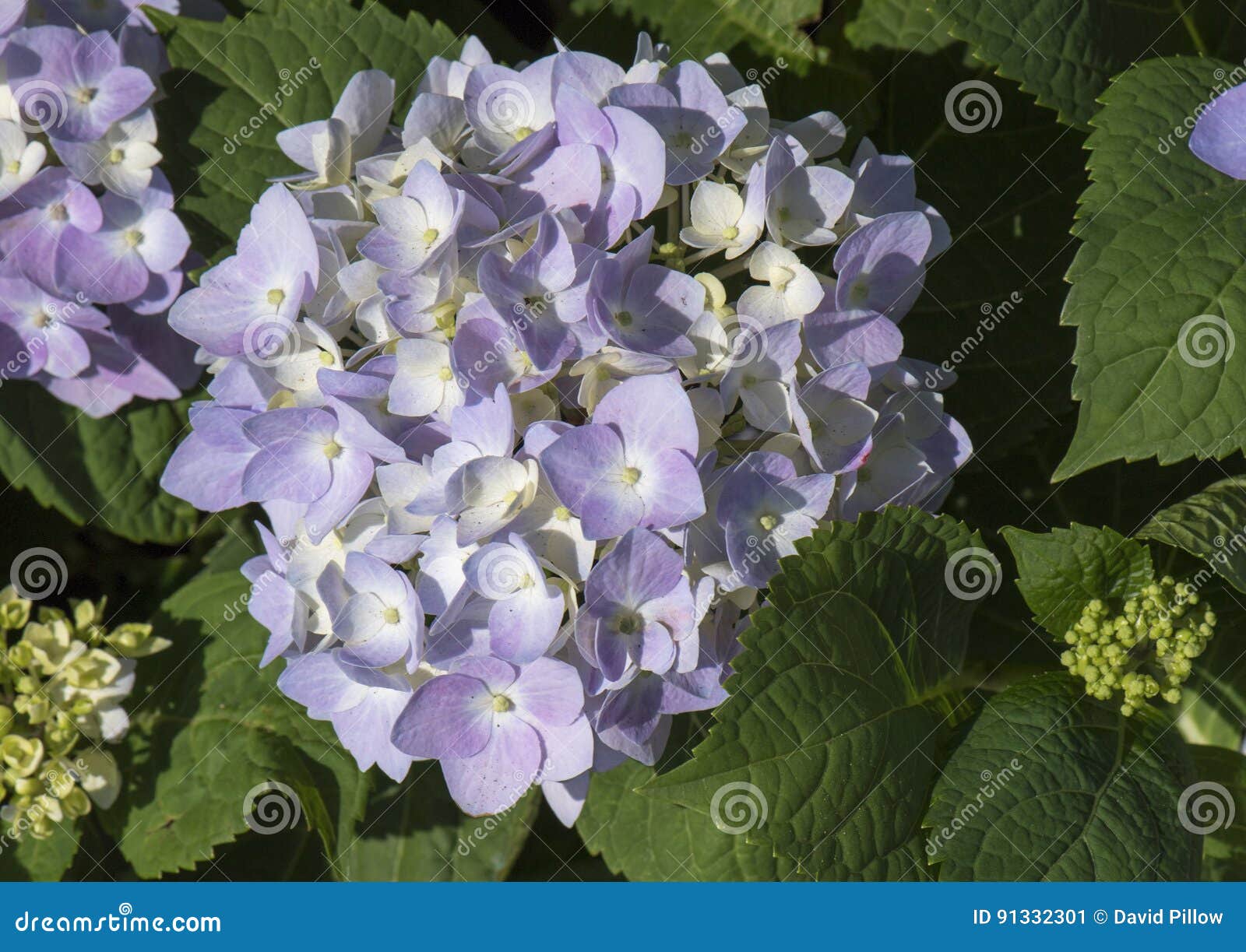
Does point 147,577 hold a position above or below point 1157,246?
below

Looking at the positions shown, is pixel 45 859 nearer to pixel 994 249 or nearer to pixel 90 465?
pixel 90 465

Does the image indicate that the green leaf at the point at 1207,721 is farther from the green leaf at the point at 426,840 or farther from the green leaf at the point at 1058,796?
the green leaf at the point at 426,840

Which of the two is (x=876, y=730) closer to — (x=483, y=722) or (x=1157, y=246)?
(x=483, y=722)

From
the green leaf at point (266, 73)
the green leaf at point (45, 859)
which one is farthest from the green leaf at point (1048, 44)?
the green leaf at point (45, 859)

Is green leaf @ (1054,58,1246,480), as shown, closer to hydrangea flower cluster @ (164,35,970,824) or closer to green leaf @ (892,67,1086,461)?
hydrangea flower cluster @ (164,35,970,824)

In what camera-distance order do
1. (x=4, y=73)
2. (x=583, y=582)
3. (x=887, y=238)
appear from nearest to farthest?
(x=583, y=582) → (x=887, y=238) → (x=4, y=73)

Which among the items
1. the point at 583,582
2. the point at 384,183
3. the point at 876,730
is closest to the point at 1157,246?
the point at 876,730

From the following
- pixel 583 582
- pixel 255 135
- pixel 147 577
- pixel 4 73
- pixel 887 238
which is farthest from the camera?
pixel 147 577

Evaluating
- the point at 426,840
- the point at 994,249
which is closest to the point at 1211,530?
the point at 994,249
